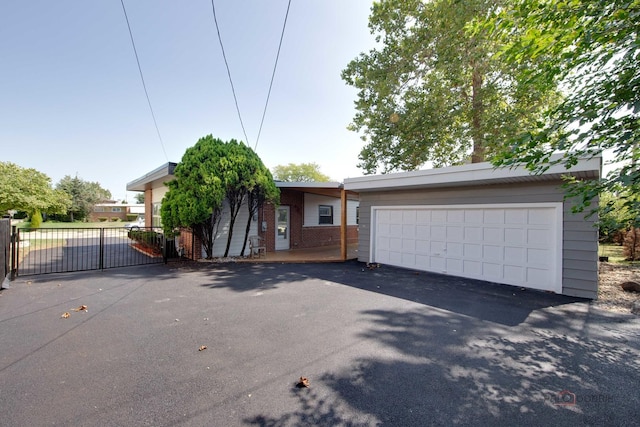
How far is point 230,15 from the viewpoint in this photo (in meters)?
7.61

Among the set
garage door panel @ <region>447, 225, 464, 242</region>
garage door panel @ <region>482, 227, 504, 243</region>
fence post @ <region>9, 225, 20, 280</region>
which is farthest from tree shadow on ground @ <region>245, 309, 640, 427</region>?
fence post @ <region>9, 225, 20, 280</region>

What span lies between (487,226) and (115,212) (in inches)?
2670

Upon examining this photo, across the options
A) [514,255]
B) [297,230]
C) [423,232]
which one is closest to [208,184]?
[297,230]

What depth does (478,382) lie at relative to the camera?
9.37ft

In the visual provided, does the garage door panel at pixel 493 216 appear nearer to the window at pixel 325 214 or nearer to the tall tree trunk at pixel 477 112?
the tall tree trunk at pixel 477 112

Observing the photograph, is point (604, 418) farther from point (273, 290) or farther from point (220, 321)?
point (273, 290)

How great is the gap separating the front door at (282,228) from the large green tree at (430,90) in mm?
5534

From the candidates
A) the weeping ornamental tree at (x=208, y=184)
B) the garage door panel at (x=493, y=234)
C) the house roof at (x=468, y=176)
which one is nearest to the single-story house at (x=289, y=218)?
the weeping ornamental tree at (x=208, y=184)

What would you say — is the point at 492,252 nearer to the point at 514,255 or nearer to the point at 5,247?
the point at 514,255

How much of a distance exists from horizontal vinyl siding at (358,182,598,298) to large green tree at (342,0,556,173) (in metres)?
4.80

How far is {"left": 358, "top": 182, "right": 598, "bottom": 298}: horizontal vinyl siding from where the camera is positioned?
19.1 feet

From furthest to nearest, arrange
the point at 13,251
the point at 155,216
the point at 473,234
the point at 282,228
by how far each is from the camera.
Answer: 1. the point at 155,216
2. the point at 282,228
3. the point at 473,234
4. the point at 13,251

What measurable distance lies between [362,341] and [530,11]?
4283 millimetres

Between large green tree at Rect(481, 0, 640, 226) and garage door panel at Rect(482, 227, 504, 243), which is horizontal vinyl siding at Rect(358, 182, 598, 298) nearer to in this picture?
garage door panel at Rect(482, 227, 504, 243)
